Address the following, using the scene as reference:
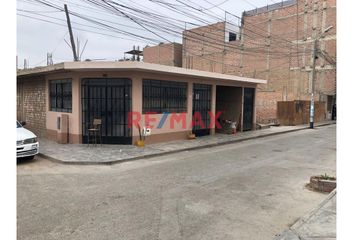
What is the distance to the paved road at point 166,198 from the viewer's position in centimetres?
449

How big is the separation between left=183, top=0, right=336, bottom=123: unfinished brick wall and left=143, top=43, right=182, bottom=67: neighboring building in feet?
20.1

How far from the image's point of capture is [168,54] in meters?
45.5

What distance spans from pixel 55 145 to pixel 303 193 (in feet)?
31.1

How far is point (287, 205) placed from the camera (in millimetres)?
5738

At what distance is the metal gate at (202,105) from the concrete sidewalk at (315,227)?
10185mm

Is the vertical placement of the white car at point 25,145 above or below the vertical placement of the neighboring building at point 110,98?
below

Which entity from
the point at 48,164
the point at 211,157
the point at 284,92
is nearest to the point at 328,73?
the point at 284,92

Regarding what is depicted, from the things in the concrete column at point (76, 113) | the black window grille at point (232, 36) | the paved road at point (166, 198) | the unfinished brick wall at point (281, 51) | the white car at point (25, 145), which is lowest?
the paved road at point (166, 198)

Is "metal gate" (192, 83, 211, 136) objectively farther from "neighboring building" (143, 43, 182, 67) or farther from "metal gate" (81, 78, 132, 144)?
"neighboring building" (143, 43, 182, 67)

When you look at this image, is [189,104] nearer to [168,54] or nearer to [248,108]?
[248,108]

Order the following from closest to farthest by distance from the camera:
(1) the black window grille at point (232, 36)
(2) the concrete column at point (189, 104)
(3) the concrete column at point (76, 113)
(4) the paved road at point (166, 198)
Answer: (4) the paved road at point (166, 198)
(3) the concrete column at point (76, 113)
(2) the concrete column at point (189, 104)
(1) the black window grille at point (232, 36)

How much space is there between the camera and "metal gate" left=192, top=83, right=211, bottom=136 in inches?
596

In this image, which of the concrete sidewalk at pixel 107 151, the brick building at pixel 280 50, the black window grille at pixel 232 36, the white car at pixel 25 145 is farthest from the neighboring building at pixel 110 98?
the black window grille at pixel 232 36

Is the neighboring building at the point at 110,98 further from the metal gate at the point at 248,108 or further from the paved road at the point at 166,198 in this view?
the metal gate at the point at 248,108
